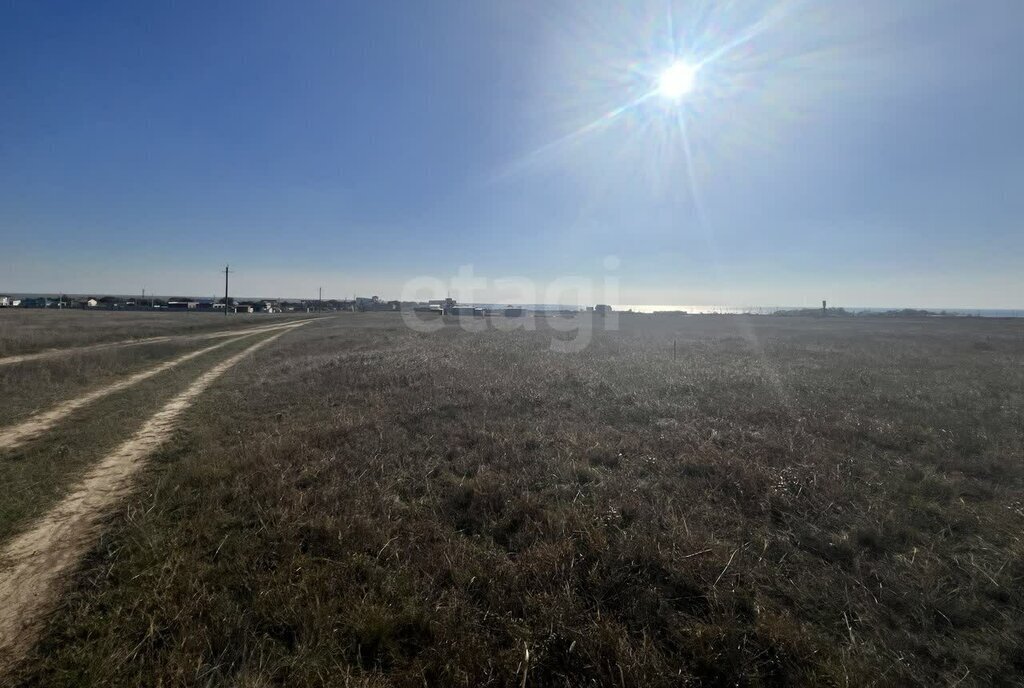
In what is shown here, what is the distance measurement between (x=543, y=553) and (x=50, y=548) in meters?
6.55

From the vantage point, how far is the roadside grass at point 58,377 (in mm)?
12320

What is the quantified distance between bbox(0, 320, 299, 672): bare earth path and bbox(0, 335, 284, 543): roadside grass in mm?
266

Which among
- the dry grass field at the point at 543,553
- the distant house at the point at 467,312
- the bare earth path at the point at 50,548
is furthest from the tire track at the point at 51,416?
the distant house at the point at 467,312

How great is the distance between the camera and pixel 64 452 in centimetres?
858

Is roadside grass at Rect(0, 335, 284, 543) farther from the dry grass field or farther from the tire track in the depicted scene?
the tire track

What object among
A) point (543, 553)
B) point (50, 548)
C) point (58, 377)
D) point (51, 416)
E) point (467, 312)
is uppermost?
point (467, 312)

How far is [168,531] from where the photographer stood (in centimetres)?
556

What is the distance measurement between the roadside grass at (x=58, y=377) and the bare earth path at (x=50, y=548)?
6393 mm

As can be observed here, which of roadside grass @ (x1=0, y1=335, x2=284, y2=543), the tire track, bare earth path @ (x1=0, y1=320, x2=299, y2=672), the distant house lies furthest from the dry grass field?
the distant house

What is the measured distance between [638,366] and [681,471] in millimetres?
13496

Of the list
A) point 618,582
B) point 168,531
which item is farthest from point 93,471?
point 618,582

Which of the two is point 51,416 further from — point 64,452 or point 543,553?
point 543,553

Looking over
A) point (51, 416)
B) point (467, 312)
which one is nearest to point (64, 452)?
point (51, 416)

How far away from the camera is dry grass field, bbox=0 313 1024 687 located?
356cm
